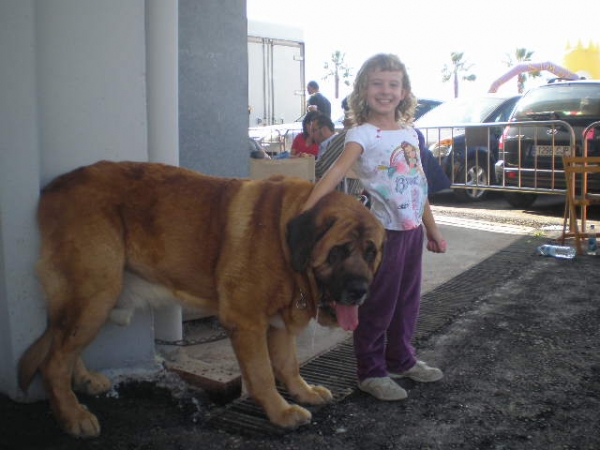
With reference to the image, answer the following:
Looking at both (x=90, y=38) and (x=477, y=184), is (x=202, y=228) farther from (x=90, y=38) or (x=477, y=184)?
(x=477, y=184)

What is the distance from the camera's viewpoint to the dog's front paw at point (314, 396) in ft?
11.3

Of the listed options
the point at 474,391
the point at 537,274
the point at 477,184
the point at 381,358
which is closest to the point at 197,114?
the point at 381,358

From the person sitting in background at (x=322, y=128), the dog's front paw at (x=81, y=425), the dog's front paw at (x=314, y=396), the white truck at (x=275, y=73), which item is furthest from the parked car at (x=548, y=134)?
the dog's front paw at (x=81, y=425)

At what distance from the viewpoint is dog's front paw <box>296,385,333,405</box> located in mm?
3445

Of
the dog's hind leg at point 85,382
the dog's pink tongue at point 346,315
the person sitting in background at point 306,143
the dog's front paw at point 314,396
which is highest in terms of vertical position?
the person sitting in background at point 306,143

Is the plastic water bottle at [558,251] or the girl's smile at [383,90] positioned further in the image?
the plastic water bottle at [558,251]

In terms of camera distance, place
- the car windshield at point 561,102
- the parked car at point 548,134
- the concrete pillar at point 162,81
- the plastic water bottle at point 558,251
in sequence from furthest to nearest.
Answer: the car windshield at point 561,102 < the parked car at point 548,134 < the plastic water bottle at point 558,251 < the concrete pillar at point 162,81

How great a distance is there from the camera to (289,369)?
11.5ft

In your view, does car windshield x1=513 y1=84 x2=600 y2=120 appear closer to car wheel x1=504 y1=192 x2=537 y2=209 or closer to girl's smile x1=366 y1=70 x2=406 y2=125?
car wheel x1=504 y1=192 x2=537 y2=209

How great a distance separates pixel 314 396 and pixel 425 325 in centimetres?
163

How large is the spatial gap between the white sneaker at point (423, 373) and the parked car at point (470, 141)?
7.58 meters

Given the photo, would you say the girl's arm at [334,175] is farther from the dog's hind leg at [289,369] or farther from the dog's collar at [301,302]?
the dog's hind leg at [289,369]

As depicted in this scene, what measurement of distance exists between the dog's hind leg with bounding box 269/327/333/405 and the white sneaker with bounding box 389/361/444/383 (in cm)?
56

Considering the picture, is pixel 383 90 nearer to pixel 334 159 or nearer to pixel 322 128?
pixel 334 159
